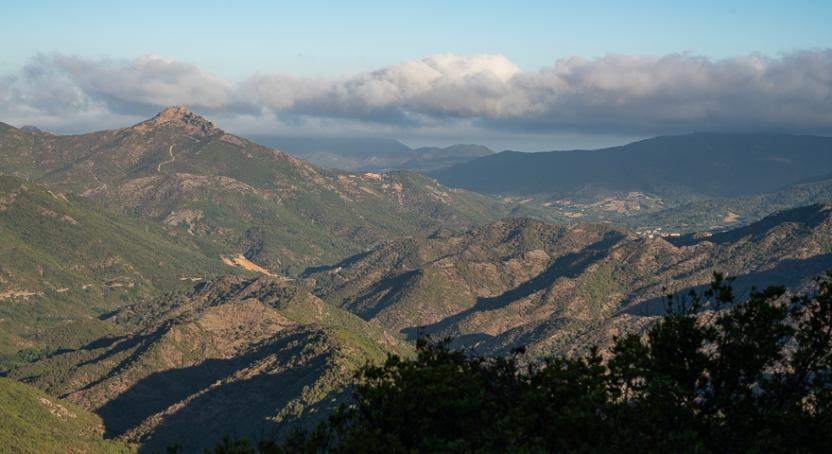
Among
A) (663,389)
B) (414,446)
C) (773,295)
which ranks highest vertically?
(773,295)

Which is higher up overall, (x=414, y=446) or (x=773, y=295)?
(x=773, y=295)

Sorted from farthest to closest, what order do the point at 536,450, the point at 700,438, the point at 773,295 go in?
the point at 773,295, the point at 700,438, the point at 536,450

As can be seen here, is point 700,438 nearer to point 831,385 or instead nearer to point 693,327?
point 693,327

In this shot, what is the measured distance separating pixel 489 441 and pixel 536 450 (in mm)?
7058

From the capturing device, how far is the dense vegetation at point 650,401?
69.8 m

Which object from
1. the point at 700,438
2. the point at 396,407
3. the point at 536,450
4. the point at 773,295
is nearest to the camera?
the point at 536,450

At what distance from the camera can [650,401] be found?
70.6 m

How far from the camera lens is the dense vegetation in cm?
6981

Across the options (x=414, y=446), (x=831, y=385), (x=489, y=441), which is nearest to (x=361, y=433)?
(x=414, y=446)

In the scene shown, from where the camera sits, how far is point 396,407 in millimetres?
79688

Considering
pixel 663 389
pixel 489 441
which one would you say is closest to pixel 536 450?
pixel 489 441

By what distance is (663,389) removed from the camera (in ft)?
230

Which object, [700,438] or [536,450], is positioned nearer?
[536,450]

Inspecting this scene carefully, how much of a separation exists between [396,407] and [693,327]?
2903 cm
